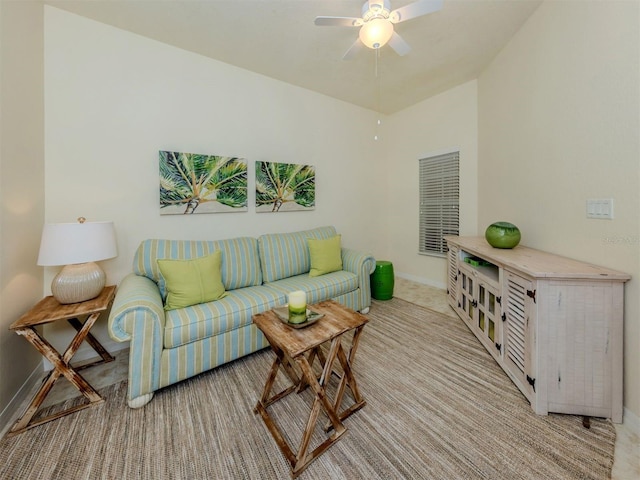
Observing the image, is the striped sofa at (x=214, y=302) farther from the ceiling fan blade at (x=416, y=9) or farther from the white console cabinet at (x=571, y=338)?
the ceiling fan blade at (x=416, y=9)

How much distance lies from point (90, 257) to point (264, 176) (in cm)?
181

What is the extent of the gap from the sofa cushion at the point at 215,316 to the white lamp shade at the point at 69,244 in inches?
25.9

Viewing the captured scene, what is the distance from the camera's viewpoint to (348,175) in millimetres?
3926

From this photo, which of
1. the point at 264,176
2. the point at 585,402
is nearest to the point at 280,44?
the point at 264,176

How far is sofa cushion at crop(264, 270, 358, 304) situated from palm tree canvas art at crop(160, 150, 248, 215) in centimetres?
101

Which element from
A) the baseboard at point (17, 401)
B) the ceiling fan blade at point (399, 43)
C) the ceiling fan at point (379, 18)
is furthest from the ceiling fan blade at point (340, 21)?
the baseboard at point (17, 401)

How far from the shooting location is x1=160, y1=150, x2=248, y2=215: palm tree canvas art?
244 centimetres

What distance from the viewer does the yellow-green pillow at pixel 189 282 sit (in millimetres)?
1972

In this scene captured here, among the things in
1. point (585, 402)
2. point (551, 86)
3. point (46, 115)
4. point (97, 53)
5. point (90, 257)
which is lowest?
point (585, 402)

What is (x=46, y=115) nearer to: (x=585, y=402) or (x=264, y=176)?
(x=264, y=176)

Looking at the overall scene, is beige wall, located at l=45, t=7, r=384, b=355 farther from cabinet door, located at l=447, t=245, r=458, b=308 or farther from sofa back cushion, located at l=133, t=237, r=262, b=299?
cabinet door, located at l=447, t=245, r=458, b=308

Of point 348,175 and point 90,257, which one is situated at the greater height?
point 348,175

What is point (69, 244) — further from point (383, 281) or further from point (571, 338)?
point (571, 338)

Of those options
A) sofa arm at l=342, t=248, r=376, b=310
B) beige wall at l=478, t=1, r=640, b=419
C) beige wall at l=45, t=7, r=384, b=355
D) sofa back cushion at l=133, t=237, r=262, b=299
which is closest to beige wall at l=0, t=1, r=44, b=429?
beige wall at l=45, t=7, r=384, b=355
